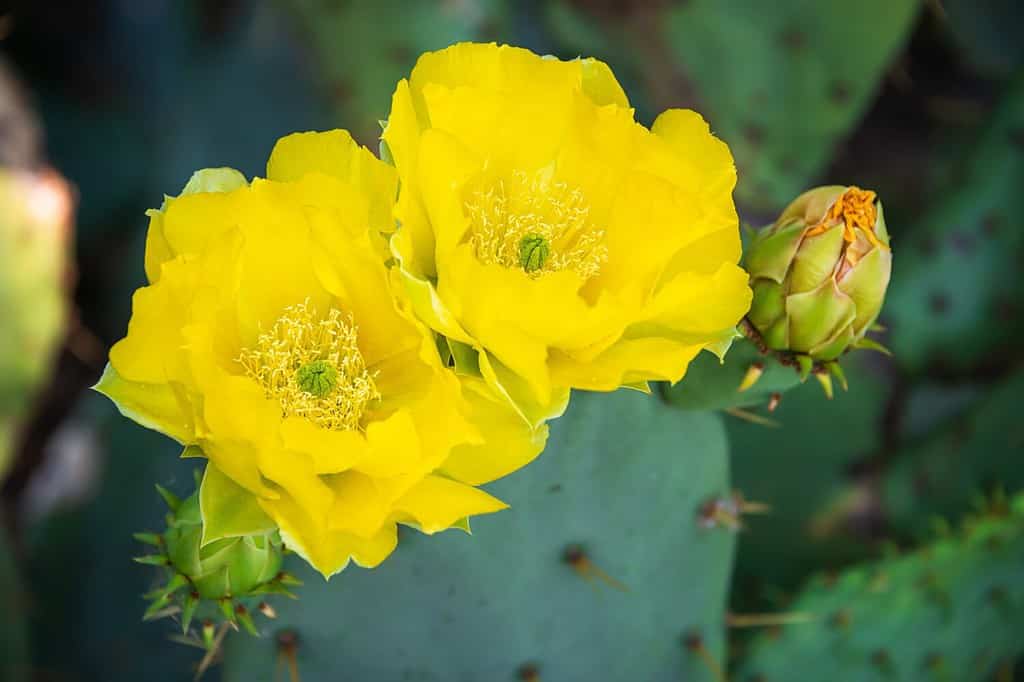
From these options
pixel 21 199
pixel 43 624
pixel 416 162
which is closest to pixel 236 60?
pixel 21 199

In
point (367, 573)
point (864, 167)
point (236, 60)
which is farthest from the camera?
point (864, 167)

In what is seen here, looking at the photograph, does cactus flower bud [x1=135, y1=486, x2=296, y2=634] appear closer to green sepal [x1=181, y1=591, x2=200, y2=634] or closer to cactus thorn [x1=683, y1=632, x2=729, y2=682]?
green sepal [x1=181, y1=591, x2=200, y2=634]

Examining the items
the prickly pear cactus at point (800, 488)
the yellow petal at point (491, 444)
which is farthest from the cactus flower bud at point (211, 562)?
the prickly pear cactus at point (800, 488)

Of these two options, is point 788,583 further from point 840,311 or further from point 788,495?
point 840,311

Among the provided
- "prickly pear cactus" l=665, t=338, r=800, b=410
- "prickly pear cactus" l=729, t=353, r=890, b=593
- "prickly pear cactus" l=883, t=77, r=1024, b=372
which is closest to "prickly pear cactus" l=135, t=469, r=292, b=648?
"prickly pear cactus" l=665, t=338, r=800, b=410

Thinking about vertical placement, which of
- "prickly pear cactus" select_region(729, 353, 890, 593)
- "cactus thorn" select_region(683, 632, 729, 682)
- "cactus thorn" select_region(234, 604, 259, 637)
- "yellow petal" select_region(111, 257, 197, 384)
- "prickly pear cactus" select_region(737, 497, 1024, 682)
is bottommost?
"prickly pear cactus" select_region(729, 353, 890, 593)

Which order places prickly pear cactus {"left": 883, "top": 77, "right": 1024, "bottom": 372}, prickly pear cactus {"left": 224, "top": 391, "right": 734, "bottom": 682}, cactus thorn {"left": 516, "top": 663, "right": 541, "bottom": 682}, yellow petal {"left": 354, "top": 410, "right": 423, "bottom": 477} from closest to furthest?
yellow petal {"left": 354, "top": 410, "right": 423, "bottom": 477}, prickly pear cactus {"left": 224, "top": 391, "right": 734, "bottom": 682}, cactus thorn {"left": 516, "top": 663, "right": 541, "bottom": 682}, prickly pear cactus {"left": 883, "top": 77, "right": 1024, "bottom": 372}

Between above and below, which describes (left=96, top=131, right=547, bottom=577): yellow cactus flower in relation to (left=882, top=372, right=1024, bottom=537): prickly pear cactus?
above
